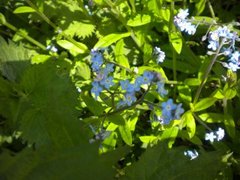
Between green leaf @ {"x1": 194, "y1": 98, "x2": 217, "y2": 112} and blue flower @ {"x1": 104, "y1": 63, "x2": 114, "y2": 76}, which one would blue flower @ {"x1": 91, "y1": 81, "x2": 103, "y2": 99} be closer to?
blue flower @ {"x1": 104, "y1": 63, "x2": 114, "y2": 76}

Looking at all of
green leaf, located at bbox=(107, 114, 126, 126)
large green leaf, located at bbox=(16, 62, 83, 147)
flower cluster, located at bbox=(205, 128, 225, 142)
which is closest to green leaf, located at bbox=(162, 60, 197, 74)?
flower cluster, located at bbox=(205, 128, 225, 142)

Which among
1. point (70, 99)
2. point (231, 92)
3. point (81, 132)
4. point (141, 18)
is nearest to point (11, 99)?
point (70, 99)

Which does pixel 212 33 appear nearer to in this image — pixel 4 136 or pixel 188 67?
pixel 188 67

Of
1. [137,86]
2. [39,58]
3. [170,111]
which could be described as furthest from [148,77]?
[39,58]

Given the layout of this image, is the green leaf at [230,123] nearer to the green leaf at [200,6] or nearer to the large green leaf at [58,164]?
the green leaf at [200,6]

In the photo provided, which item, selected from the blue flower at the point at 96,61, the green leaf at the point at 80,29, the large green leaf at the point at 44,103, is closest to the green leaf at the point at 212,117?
the blue flower at the point at 96,61

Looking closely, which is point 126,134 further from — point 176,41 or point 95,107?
point 176,41
